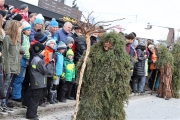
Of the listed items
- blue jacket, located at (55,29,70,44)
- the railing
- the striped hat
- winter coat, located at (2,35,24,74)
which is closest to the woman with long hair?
winter coat, located at (2,35,24,74)

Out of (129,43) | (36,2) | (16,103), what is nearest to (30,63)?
(16,103)

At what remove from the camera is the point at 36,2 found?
14.5m

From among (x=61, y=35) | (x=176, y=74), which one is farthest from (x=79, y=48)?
(x=176, y=74)

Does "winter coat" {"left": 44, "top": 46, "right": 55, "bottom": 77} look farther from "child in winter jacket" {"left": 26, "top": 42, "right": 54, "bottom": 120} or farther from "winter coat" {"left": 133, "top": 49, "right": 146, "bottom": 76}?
"winter coat" {"left": 133, "top": 49, "right": 146, "bottom": 76}

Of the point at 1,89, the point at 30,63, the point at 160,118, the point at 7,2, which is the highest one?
the point at 7,2

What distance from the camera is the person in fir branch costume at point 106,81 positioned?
216 inches

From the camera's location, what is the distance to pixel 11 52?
567 cm

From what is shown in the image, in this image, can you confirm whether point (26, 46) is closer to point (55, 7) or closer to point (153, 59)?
point (153, 59)

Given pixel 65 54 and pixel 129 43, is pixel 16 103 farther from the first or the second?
pixel 129 43

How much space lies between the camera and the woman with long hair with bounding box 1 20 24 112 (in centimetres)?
553

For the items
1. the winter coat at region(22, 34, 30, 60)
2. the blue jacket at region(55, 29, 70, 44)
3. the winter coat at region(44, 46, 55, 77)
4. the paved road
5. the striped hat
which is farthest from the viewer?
the blue jacket at region(55, 29, 70, 44)

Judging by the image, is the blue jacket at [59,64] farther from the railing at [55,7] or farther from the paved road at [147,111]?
the railing at [55,7]

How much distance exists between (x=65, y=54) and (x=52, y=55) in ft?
2.65

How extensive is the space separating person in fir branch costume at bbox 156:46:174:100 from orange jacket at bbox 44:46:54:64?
19.8 ft
